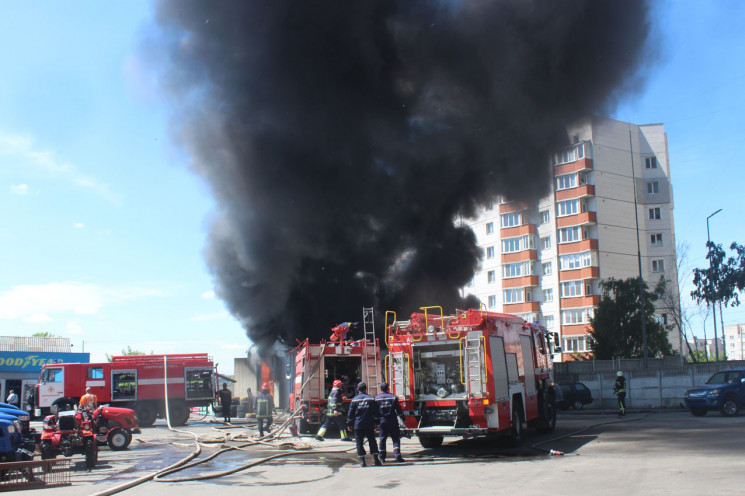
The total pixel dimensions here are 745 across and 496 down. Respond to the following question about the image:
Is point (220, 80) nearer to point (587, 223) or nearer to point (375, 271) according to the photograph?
point (375, 271)

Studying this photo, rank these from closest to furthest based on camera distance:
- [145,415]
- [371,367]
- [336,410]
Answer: [336,410] → [371,367] → [145,415]

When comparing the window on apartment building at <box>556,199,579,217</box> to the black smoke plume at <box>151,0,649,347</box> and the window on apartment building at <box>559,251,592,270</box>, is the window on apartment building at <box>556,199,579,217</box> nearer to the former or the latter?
the window on apartment building at <box>559,251,592,270</box>

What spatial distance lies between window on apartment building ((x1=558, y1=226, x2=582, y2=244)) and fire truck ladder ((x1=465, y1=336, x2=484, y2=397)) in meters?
45.9

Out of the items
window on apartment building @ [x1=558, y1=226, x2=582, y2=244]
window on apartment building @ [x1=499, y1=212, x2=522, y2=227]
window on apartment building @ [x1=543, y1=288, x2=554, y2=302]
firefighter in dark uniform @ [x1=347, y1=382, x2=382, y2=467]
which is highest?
window on apartment building @ [x1=499, y1=212, x2=522, y2=227]

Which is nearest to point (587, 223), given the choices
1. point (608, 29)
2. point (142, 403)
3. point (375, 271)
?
point (375, 271)

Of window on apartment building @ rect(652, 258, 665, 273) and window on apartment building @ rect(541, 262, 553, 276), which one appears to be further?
window on apartment building @ rect(541, 262, 553, 276)

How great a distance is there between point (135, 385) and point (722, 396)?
2068 centimetres

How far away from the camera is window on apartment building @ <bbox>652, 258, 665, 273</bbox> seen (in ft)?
184

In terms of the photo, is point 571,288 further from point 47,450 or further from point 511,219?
point 47,450

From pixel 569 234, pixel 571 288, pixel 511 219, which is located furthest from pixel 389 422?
pixel 511 219

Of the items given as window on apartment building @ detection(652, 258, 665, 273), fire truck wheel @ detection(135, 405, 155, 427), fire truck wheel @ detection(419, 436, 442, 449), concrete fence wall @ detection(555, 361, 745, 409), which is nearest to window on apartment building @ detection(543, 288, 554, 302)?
window on apartment building @ detection(652, 258, 665, 273)

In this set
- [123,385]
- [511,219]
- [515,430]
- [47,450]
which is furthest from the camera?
[511,219]

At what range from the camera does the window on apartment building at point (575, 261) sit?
54344 mm

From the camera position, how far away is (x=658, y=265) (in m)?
56.4
